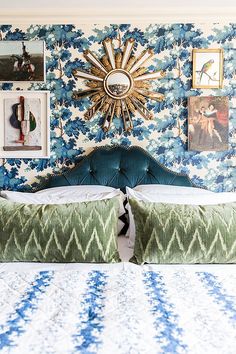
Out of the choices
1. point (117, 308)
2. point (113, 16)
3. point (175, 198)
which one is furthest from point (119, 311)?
point (113, 16)

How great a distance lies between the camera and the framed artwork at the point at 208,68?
284 cm

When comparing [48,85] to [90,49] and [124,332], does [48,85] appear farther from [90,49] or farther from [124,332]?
[124,332]

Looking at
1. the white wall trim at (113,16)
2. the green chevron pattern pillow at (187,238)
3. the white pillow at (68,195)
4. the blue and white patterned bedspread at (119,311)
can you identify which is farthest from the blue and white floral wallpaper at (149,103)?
the blue and white patterned bedspread at (119,311)

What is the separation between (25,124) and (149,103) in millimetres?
947

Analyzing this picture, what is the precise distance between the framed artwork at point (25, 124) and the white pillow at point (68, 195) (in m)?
0.38

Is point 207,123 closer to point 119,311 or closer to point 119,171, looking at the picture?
point 119,171

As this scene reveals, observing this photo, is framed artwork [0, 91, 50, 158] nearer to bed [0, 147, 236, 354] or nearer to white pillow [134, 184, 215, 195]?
white pillow [134, 184, 215, 195]

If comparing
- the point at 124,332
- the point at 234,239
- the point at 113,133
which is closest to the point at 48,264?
the point at 124,332

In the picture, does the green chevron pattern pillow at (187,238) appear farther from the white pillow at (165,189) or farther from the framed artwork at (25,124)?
the framed artwork at (25,124)

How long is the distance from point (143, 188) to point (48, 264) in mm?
879

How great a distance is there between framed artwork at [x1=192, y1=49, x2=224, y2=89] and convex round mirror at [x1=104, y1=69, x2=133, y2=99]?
0.49 m

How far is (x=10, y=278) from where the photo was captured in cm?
183

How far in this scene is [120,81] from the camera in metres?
2.85

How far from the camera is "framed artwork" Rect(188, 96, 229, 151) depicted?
2842 mm
